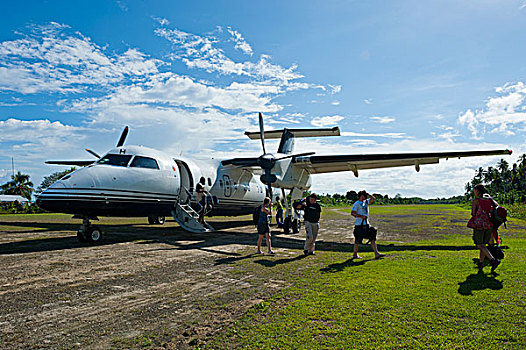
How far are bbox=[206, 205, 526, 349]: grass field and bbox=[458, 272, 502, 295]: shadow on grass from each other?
1cm

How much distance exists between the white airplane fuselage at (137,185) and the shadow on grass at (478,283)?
9.71 m

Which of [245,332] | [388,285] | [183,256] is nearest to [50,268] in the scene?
[183,256]

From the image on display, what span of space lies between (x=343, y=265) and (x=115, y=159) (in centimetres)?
839

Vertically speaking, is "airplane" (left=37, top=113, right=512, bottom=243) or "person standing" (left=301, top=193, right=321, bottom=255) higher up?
"airplane" (left=37, top=113, right=512, bottom=243)

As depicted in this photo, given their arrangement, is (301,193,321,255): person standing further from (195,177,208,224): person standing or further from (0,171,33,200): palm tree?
(0,171,33,200): palm tree

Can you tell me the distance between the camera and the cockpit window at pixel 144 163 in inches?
476

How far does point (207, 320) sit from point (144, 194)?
8551 millimetres

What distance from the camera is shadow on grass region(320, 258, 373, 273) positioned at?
732 centimetres

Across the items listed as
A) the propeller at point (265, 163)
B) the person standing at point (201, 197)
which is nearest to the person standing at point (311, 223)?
the propeller at point (265, 163)

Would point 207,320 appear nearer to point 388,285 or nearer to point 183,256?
point 388,285

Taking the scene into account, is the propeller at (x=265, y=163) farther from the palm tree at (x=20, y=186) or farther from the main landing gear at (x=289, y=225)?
the palm tree at (x=20, y=186)

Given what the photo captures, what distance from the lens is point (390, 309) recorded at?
15.3 ft

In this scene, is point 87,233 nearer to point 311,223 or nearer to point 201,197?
point 201,197

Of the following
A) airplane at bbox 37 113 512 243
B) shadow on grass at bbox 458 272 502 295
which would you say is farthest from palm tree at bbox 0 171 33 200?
shadow on grass at bbox 458 272 502 295
